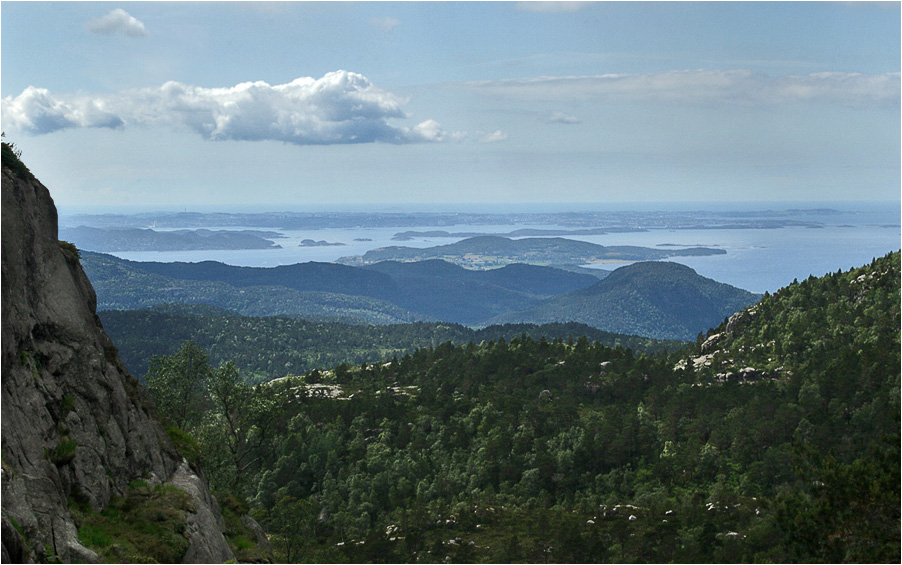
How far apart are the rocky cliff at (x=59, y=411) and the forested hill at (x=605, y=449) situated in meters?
15.7

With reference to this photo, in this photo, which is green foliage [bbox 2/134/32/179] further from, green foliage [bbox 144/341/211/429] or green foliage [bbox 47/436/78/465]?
green foliage [bbox 144/341/211/429]

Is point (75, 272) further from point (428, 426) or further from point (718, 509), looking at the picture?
point (428, 426)

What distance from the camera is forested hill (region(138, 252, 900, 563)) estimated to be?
45094 mm

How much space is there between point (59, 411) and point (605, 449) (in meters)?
64.3

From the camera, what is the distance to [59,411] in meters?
22.6

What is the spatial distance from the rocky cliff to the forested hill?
15721 mm

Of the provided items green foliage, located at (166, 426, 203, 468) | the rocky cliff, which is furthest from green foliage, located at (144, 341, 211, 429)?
the rocky cliff

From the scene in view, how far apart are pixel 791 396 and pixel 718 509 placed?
2402 centimetres

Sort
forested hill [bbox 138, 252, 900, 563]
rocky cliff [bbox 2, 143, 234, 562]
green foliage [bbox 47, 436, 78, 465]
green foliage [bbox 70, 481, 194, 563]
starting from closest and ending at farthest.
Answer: rocky cliff [bbox 2, 143, 234, 562], green foliage [bbox 70, 481, 194, 563], green foliage [bbox 47, 436, 78, 465], forested hill [bbox 138, 252, 900, 563]

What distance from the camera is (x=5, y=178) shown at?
23391mm

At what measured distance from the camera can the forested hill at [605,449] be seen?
148 ft

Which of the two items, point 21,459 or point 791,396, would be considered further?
point 791,396

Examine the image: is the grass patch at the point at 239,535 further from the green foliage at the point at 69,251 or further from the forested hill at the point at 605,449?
the green foliage at the point at 69,251

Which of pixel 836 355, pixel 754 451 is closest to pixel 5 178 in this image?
pixel 754 451
